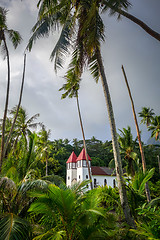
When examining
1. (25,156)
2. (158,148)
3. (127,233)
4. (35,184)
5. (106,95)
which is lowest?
(127,233)

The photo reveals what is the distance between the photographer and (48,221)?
4.93 m

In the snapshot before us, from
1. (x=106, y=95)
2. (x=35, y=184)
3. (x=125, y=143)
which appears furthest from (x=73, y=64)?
(x=125, y=143)

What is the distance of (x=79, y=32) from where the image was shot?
730cm

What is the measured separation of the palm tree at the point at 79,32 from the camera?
6441 millimetres

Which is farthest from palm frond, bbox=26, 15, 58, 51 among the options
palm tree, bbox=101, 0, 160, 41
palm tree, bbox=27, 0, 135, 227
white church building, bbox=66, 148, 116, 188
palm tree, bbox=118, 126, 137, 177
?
white church building, bbox=66, 148, 116, 188

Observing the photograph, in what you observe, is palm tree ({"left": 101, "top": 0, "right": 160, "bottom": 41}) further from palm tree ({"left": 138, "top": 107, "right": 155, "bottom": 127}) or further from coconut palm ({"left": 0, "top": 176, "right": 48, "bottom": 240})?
palm tree ({"left": 138, "top": 107, "right": 155, "bottom": 127})

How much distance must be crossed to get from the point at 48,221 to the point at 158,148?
129 feet

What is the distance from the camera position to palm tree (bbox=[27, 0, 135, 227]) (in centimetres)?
644

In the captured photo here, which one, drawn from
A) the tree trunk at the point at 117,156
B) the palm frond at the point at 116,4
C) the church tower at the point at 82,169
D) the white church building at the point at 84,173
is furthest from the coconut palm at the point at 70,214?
the white church building at the point at 84,173

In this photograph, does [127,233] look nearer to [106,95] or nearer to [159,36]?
[106,95]

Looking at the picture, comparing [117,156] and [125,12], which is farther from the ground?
[125,12]

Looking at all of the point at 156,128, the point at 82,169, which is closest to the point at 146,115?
the point at 156,128

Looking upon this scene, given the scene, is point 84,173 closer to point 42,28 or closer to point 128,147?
point 128,147

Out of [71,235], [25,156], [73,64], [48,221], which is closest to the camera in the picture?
[71,235]
